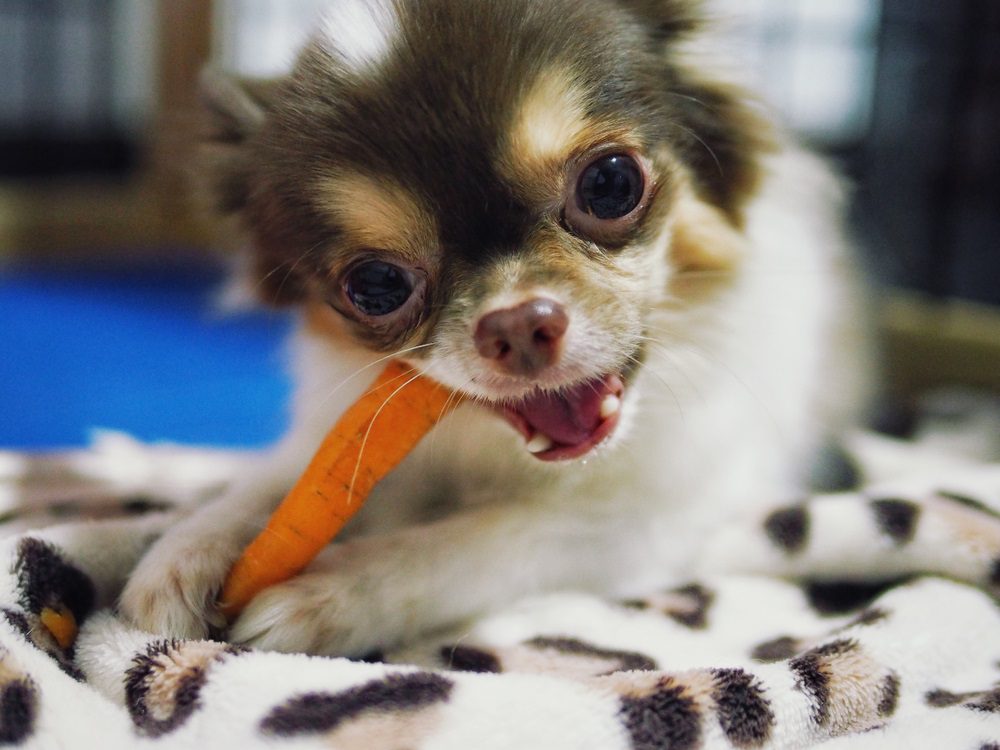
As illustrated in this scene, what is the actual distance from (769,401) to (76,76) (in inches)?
236

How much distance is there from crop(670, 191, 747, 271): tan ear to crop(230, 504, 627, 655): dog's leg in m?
0.59

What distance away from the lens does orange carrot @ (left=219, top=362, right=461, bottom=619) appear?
1664 mm

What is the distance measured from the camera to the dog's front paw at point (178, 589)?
1560mm

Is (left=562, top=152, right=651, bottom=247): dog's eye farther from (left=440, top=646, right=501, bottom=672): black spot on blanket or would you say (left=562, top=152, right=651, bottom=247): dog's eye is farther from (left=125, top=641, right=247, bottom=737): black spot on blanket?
(left=125, top=641, right=247, bottom=737): black spot on blanket

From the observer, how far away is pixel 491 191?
1.63 m

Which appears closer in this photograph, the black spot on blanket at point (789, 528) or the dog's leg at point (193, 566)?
the dog's leg at point (193, 566)

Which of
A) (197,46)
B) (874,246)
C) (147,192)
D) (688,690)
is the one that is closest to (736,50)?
(688,690)

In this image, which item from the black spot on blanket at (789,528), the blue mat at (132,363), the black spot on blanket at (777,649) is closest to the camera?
the black spot on blanket at (777,649)

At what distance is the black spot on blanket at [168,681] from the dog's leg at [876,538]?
110 centimetres

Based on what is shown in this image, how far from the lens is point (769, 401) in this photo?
2402 millimetres

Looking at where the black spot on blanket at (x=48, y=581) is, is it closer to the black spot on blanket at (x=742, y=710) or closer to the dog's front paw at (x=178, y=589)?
the dog's front paw at (x=178, y=589)

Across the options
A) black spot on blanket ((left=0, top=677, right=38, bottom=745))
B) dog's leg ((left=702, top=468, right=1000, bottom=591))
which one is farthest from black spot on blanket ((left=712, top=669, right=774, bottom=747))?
black spot on blanket ((left=0, top=677, right=38, bottom=745))

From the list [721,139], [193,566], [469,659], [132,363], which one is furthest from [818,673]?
[132,363]

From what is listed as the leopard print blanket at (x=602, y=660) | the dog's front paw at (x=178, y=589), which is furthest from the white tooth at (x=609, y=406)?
the dog's front paw at (x=178, y=589)
